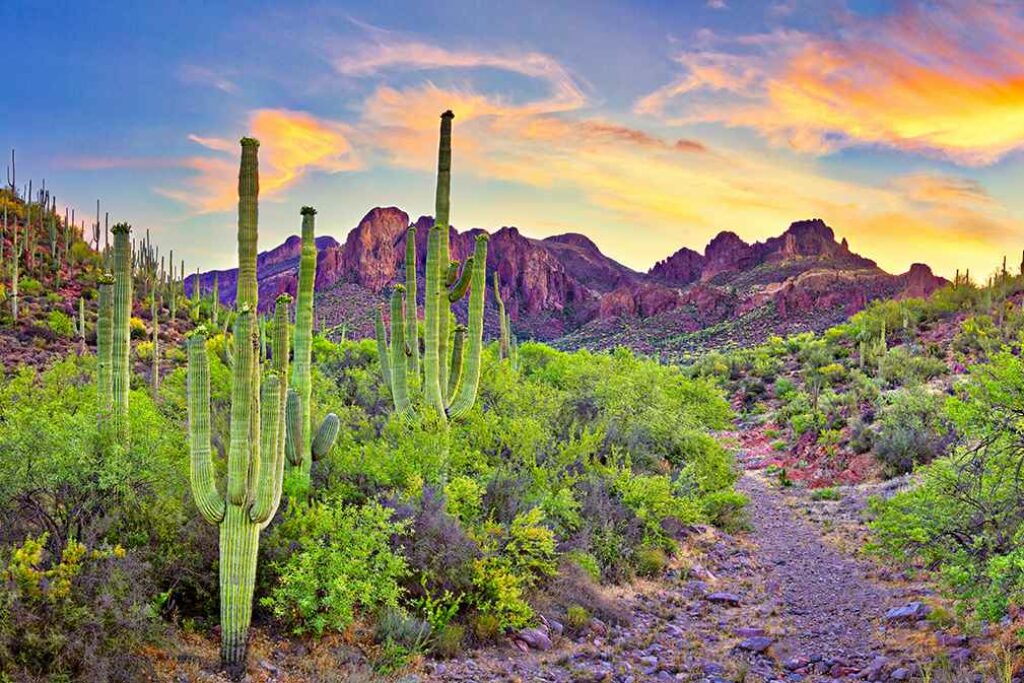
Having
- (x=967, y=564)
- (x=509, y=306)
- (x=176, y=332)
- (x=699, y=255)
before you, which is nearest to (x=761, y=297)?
(x=509, y=306)

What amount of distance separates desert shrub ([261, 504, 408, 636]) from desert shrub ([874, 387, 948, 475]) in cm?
1606

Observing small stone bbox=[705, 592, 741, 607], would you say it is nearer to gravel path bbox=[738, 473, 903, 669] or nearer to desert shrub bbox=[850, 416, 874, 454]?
gravel path bbox=[738, 473, 903, 669]

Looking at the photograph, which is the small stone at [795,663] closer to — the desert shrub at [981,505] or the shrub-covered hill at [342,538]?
the desert shrub at [981,505]

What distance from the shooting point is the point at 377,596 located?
8.42 meters

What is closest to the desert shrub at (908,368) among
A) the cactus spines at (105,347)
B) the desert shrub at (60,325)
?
the cactus spines at (105,347)

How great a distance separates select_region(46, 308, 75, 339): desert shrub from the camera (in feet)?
102

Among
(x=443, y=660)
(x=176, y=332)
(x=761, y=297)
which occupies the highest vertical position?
(x=761, y=297)

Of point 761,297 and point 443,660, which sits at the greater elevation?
point 761,297

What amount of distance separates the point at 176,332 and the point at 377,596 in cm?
3234

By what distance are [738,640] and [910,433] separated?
13.8m

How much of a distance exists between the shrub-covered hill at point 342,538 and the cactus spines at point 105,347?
0.50 metres

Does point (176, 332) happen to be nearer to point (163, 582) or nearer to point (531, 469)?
point (531, 469)

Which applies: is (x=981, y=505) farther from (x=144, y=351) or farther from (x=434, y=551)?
(x=144, y=351)

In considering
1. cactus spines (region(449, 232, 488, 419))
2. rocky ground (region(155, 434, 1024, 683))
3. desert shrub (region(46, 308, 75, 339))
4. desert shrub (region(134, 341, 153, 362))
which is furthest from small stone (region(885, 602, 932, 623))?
desert shrub (region(46, 308, 75, 339))
